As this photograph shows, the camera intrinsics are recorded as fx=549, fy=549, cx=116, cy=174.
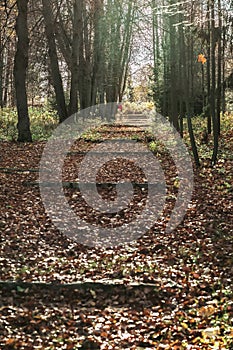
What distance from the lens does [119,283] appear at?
6512 mm

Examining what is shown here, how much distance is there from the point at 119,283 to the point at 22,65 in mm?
12723

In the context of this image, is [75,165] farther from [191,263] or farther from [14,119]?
[14,119]

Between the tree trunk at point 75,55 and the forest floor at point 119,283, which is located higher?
the tree trunk at point 75,55

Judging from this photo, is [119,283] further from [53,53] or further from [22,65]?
[53,53]

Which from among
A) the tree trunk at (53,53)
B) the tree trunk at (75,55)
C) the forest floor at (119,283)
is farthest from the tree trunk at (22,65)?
the forest floor at (119,283)

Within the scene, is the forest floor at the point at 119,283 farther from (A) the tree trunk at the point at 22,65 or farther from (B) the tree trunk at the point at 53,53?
(B) the tree trunk at the point at 53,53

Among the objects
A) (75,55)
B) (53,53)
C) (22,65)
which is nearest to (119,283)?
(22,65)

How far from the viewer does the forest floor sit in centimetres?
532

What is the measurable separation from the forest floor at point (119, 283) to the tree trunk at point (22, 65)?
313 inches

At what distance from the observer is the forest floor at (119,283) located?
17.5 ft

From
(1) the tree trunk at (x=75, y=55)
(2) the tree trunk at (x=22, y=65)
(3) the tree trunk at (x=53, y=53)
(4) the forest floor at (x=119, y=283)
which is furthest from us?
(1) the tree trunk at (x=75, y=55)

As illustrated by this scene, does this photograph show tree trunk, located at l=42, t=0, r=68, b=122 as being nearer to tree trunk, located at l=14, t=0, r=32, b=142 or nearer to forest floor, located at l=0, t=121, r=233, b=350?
tree trunk, located at l=14, t=0, r=32, b=142

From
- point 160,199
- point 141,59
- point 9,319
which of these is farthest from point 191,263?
point 141,59

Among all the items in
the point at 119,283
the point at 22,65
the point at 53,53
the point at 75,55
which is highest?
the point at 75,55
